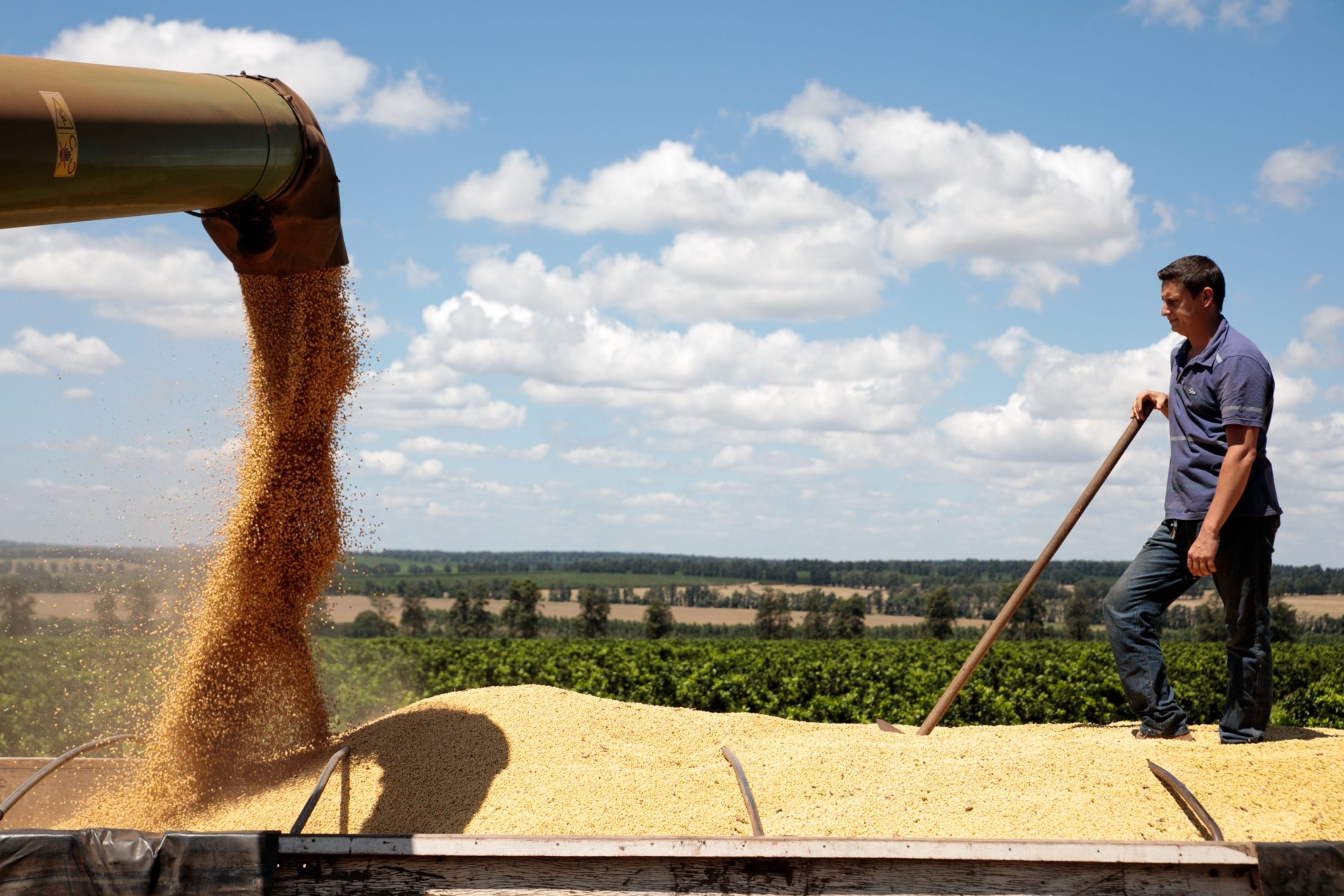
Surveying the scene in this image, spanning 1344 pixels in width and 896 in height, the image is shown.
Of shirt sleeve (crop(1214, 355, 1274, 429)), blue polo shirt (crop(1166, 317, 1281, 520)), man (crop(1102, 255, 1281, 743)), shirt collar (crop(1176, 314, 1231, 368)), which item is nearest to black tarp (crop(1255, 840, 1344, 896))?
man (crop(1102, 255, 1281, 743))

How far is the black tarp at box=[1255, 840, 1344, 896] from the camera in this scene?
2.46m

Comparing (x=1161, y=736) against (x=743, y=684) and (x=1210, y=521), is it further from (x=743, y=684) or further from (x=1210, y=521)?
(x=743, y=684)

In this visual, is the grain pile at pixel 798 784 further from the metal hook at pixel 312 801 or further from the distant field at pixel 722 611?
the distant field at pixel 722 611

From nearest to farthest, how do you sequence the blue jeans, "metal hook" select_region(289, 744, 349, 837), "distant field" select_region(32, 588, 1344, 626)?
"metal hook" select_region(289, 744, 349, 837) → the blue jeans → "distant field" select_region(32, 588, 1344, 626)

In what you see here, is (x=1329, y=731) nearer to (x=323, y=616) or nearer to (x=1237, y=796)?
(x=1237, y=796)


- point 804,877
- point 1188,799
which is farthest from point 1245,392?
point 804,877

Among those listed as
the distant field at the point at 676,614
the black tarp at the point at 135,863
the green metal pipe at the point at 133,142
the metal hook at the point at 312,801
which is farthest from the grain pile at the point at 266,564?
the distant field at the point at 676,614

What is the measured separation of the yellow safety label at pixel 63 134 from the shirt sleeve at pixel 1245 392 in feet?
14.1

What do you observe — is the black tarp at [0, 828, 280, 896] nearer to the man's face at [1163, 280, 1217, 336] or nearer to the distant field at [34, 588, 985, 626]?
the man's face at [1163, 280, 1217, 336]

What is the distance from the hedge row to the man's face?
677 cm

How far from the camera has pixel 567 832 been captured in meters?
3.39

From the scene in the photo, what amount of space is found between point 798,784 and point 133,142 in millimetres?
3102

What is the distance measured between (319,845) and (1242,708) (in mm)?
3767

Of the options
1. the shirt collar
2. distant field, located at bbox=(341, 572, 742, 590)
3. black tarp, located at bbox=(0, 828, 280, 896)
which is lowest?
distant field, located at bbox=(341, 572, 742, 590)
